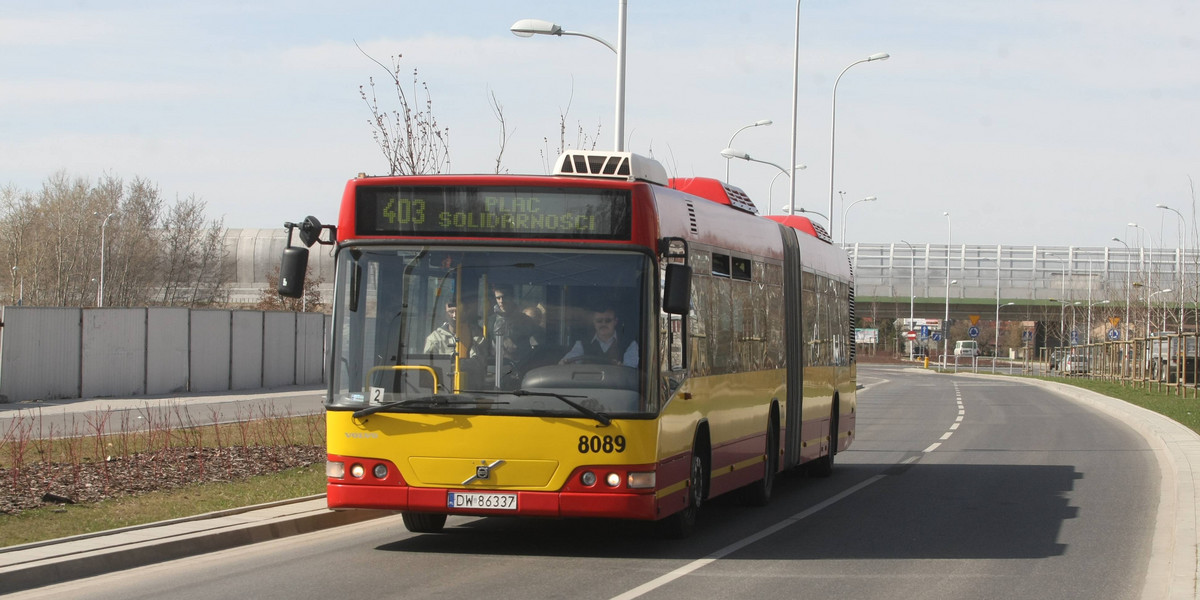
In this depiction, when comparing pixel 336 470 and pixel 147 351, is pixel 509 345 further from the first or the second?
pixel 147 351

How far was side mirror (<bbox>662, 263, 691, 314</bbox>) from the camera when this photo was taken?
33.7ft

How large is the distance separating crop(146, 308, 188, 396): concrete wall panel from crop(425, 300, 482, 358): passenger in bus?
1078 inches

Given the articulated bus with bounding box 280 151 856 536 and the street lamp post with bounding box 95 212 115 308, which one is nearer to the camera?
the articulated bus with bounding box 280 151 856 536

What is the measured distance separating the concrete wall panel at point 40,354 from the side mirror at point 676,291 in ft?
80.6

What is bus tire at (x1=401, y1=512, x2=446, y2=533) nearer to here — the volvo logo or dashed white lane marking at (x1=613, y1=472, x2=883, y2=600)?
the volvo logo

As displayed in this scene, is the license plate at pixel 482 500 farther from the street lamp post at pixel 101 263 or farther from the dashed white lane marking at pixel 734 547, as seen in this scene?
the street lamp post at pixel 101 263

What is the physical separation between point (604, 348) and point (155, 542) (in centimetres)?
359

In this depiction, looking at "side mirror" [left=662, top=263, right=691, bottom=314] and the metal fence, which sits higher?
"side mirror" [left=662, top=263, right=691, bottom=314]

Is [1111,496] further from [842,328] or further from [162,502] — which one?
[162,502]

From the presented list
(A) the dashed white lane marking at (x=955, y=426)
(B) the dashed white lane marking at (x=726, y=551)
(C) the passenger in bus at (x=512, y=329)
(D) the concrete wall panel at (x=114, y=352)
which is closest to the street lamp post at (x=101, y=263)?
(D) the concrete wall panel at (x=114, y=352)

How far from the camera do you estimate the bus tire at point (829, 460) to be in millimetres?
19078

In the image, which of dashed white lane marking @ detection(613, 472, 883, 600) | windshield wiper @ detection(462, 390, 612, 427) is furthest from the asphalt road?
windshield wiper @ detection(462, 390, 612, 427)

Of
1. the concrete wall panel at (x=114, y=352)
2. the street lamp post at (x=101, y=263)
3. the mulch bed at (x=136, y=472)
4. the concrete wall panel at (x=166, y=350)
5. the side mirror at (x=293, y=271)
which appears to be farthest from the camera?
the street lamp post at (x=101, y=263)

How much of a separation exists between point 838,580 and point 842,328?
34.6 ft
